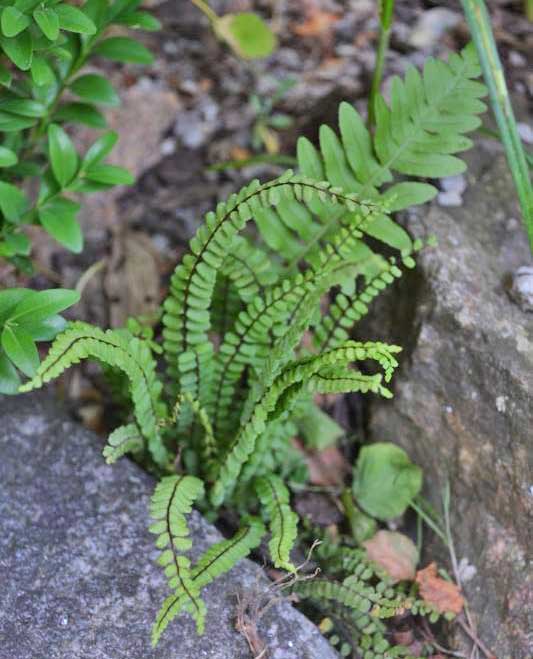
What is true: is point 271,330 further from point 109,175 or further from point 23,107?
point 23,107

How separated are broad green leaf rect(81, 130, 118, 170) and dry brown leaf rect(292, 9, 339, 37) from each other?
70.9 inches

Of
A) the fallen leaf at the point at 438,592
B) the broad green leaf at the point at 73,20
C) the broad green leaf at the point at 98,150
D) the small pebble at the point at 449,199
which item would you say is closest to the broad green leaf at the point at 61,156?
the broad green leaf at the point at 98,150

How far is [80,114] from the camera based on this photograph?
2676 mm

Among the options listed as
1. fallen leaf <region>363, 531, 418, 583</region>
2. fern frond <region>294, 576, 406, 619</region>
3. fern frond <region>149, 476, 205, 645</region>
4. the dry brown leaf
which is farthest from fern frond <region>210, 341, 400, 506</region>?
the dry brown leaf

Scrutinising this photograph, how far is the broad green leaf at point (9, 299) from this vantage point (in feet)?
7.32

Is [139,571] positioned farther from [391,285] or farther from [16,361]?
[391,285]

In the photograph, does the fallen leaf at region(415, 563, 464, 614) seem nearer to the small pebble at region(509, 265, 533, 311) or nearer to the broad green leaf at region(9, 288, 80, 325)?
the small pebble at region(509, 265, 533, 311)

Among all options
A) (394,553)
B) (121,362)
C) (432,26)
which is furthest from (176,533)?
(432,26)

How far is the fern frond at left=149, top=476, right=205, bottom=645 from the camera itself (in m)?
1.99

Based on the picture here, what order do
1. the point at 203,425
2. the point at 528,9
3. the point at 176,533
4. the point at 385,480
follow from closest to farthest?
the point at 176,533, the point at 203,425, the point at 385,480, the point at 528,9

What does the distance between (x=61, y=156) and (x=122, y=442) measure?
0.95 m

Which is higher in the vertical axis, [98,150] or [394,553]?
[98,150]

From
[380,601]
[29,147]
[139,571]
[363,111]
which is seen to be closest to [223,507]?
[139,571]

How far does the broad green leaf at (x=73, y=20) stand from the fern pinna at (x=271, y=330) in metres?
0.62
